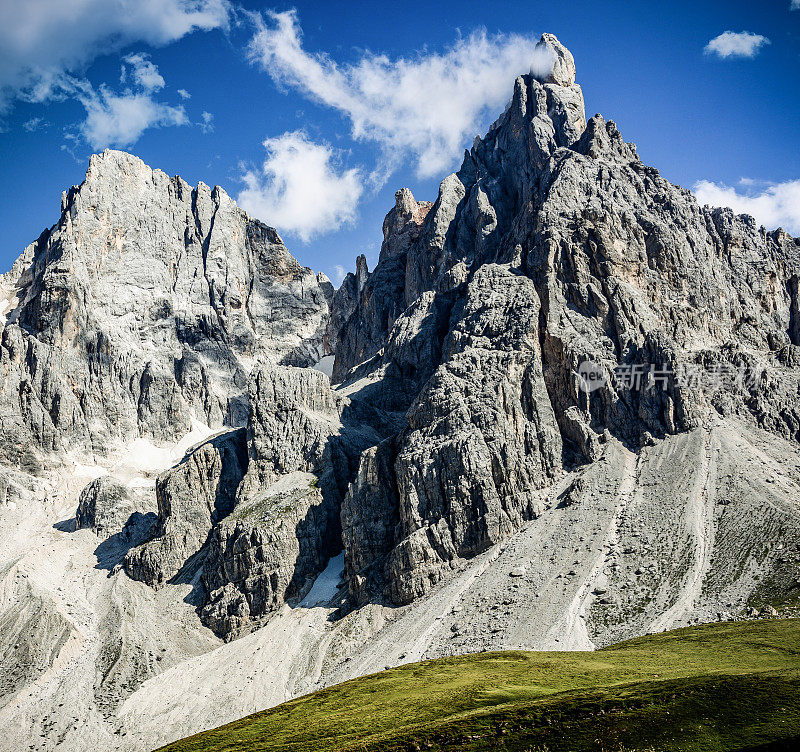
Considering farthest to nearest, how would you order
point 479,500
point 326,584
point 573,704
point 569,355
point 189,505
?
point 189,505, point 569,355, point 326,584, point 479,500, point 573,704

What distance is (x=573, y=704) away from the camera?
126ft

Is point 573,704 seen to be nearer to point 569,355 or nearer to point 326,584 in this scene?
point 326,584

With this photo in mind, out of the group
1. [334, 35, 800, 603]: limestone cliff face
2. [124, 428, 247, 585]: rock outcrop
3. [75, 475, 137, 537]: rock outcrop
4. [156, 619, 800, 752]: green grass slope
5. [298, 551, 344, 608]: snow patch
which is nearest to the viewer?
[156, 619, 800, 752]: green grass slope

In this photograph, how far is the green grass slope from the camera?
32.8 meters

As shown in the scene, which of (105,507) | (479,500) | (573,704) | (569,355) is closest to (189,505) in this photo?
(105,507)

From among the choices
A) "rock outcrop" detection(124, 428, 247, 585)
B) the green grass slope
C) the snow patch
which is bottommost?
the green grass slope

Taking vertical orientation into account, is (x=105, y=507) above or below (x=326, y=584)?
above

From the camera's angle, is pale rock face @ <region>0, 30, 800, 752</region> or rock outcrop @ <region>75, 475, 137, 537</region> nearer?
pale rock face @ <region>0, 30, 800, 752</region>

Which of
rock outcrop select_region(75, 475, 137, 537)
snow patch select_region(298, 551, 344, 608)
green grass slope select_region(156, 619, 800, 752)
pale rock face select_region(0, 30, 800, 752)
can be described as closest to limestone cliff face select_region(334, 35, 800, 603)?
pale rock face select_region(0, 30, 800, 752)

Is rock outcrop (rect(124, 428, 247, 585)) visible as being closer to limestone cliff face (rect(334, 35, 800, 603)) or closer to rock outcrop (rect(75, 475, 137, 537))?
rock outcrop (rect(75, 475, 137, 537))

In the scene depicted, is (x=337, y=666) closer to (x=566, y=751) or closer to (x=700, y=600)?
(x=700, y=600)

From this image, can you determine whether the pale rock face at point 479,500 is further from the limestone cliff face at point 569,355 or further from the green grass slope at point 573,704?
the green grass slope at point 573,704

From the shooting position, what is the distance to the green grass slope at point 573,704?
32.8 metres

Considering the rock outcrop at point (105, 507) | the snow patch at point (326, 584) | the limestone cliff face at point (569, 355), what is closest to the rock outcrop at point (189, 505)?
the rock outcrop at point (105, 507)
